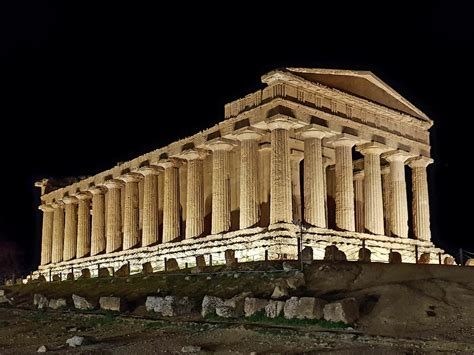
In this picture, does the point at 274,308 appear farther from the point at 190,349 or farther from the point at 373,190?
the point at 373,190

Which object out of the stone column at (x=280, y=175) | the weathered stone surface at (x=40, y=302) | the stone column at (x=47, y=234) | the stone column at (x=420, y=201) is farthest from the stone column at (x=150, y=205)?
the stone column at (x=47, y=234)

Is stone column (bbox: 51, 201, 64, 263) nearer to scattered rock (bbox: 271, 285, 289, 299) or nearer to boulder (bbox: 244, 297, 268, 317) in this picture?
scattered rock (bbox: 271, 285, 289, 299)

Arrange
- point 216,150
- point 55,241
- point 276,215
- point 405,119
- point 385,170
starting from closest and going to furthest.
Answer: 1. point 276,215
2. point 216,150
3. point 405,119
4. point 385,170
5. point 55,241

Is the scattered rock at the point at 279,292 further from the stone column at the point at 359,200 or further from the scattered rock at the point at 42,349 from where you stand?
the stone column at the point at 359,200

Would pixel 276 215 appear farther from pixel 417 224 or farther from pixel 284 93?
pixel 417 224

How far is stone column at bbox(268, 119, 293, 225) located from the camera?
131ft

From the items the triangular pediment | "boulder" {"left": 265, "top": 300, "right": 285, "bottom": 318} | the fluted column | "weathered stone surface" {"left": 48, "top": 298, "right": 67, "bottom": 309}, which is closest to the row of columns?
the fluted column

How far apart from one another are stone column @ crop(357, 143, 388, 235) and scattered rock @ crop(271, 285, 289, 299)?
815 inches

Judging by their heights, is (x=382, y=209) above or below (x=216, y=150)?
below

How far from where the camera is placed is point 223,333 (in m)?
21.7

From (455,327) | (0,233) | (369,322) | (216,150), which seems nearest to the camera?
(455,327)

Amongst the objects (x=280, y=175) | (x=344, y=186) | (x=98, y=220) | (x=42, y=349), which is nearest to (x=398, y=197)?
(x=344, y=186)

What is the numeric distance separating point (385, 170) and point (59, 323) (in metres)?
30.9

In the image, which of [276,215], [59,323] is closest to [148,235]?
[276,215]
